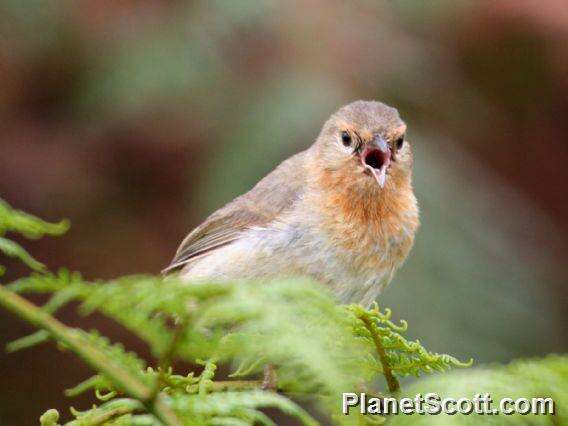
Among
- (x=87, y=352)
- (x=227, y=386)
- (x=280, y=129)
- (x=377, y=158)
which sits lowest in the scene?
(x=87, y=352)

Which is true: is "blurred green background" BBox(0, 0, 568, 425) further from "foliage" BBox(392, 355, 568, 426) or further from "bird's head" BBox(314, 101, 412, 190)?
"foliage" BBox(392, 355, 568, 426)

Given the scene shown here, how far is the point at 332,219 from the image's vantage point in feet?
12.1

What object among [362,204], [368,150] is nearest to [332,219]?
[362,204]

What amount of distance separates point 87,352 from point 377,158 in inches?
116

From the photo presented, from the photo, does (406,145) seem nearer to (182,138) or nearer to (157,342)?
(182,138)

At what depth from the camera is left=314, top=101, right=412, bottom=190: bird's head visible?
12.8ft

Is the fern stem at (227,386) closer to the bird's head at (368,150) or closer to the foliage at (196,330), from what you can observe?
the foliage at (196,330)

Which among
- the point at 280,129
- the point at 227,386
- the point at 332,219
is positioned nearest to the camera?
the point at 227,386

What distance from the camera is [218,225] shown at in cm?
418

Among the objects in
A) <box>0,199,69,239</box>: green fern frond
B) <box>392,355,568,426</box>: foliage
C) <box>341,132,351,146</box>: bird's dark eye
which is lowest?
<box>392,355,568,426</box>: foliage

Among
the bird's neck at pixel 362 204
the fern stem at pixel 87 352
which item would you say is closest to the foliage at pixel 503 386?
the fern stem at pixel 87 352

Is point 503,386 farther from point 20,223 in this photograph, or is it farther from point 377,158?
point 377,158

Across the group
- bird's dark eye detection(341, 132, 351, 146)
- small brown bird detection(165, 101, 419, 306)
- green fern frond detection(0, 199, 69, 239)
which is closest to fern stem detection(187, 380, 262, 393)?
green fern frond detection(0, 199, 69, 239)

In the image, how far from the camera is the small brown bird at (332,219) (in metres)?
3.52
